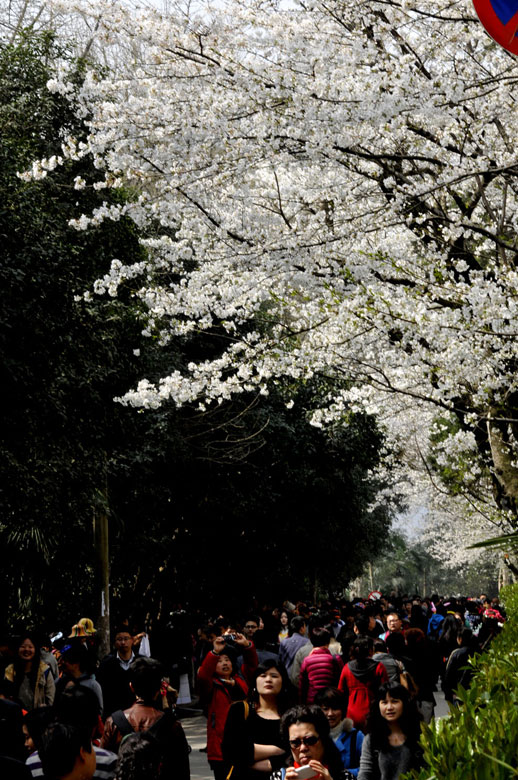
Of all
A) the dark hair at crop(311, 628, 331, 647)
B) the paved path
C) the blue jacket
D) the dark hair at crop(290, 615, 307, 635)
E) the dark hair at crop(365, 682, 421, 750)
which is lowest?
the paved path

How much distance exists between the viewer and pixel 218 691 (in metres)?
7.45

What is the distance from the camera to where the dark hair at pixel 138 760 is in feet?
12.7

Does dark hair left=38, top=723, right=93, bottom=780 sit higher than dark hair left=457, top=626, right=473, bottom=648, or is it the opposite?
dark hair left=457, top=626, right=473, bottom=648

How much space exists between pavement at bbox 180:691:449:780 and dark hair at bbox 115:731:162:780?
4295 millimetres

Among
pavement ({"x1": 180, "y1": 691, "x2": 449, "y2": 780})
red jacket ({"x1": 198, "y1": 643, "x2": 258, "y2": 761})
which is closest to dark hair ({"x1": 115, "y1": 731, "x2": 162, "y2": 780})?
red jacket ({"x1": 198, "y1": 643, "x2": 258, "y2": 761})

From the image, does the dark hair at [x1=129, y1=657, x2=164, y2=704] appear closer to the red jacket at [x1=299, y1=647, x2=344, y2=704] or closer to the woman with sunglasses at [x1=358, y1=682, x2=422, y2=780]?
the woman with sunglasses at [x1=358, y1=682, x2=422, y2=780]

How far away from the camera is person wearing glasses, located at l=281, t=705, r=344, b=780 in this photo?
4918 mm

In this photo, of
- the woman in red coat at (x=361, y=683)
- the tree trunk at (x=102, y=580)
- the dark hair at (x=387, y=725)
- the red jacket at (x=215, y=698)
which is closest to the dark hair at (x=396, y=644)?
the woman in red coat at (x=361, y=683)

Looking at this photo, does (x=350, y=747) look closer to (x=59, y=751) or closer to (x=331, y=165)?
(x=59, y=751)

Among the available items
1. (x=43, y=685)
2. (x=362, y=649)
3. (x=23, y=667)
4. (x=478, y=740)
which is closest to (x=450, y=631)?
(x=362, y=649)

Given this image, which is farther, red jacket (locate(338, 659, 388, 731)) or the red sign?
red jacket (locate(338, 659, 388, 731))

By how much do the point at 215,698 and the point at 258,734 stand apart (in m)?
1.24

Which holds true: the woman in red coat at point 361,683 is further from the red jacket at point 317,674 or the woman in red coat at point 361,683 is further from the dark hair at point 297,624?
the dark hair at point 297,624

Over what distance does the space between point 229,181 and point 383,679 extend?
5589mm
